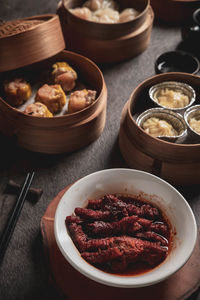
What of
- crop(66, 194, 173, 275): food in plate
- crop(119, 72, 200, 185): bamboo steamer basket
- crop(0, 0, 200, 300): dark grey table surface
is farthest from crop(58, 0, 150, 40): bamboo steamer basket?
crop(66, 194, 173, 275): food in plate

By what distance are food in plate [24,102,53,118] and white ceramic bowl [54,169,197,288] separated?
63 centimetres

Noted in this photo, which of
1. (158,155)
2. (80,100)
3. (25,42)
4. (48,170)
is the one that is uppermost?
(25,42)

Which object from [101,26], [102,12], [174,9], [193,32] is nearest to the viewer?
[101,26]

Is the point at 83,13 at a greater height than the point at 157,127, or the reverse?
the point at 83,13

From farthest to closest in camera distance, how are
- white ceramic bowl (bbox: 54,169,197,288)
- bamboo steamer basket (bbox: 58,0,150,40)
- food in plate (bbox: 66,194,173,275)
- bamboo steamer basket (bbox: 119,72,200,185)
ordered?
bamboo steamer basket (bbox: 58,0,150,40), bamboo steamer basket (bbox: 119,72,200,185), food in plate (bbox: 66,194,173,275), white ceramic bowl (bbox: 54,169,197,288)

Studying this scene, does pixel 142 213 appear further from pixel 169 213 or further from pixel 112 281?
pixel 112 281

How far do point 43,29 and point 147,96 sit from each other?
2.73ft

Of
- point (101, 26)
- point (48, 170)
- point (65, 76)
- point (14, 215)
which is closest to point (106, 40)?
point (101, 26)

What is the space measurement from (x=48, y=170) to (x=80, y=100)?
0.51 m

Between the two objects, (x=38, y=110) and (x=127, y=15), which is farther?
(x=127, y=15)

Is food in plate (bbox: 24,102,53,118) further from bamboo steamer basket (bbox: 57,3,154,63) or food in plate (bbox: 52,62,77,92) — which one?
bamboo steamer basket (bbox: 57,3,154,63)

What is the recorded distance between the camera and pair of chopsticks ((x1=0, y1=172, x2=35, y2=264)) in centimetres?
187

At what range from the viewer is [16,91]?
246 centimetres

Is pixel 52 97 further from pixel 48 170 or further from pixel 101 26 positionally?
pixel 101 26
